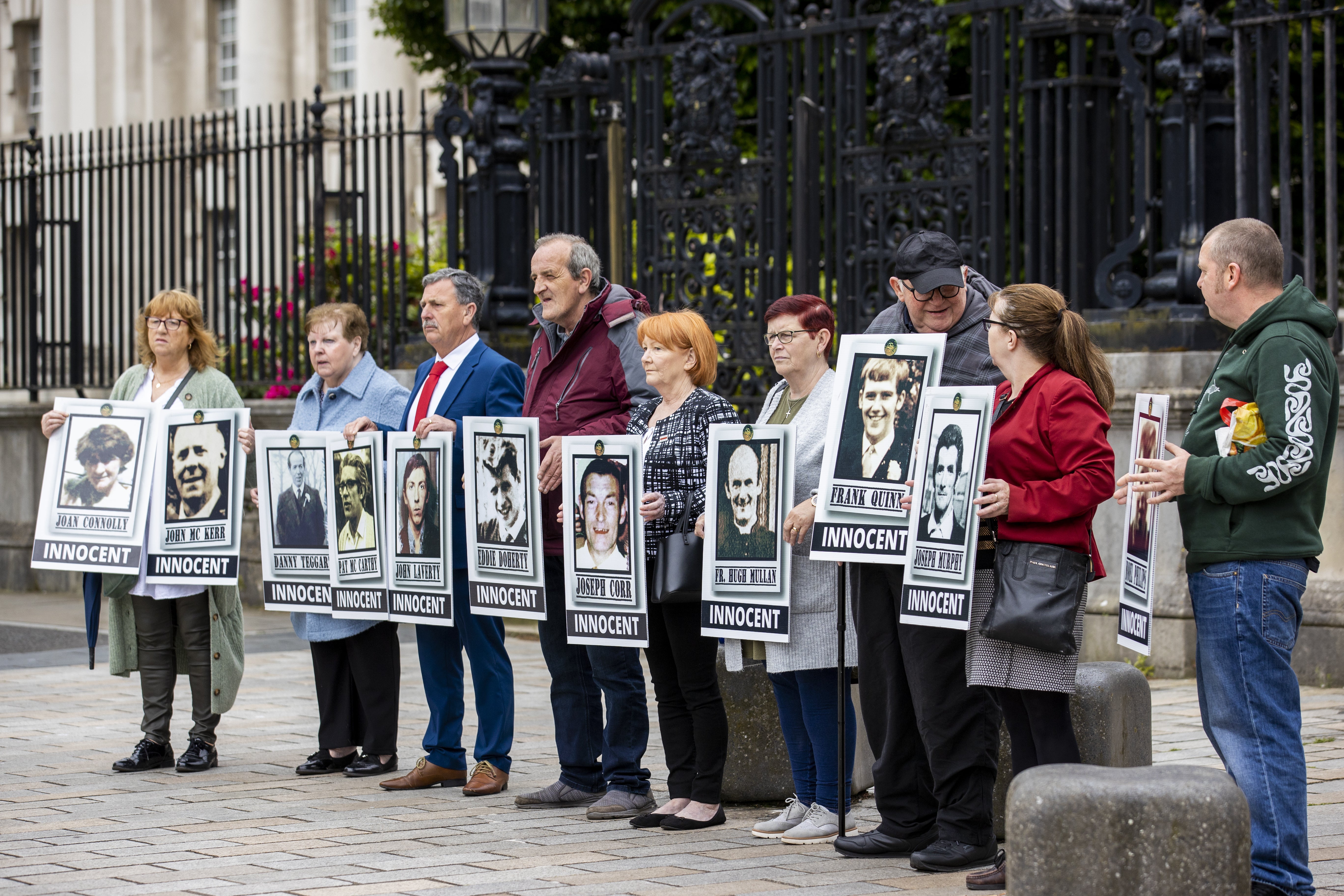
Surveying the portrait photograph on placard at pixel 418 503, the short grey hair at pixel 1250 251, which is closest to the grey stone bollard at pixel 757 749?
the portrait photograph on placard at pixel 418 503

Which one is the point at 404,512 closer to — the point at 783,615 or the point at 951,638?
the point at 783,615

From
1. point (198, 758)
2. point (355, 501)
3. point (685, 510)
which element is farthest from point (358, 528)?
point (685, 510)

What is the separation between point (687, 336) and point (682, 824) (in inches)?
60.6

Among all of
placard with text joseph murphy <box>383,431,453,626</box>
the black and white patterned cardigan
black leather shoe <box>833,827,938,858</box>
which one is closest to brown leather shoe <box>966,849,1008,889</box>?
black leather shoe <box>833,827,938,858</box>

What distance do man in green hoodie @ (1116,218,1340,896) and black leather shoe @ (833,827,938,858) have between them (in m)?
1.04

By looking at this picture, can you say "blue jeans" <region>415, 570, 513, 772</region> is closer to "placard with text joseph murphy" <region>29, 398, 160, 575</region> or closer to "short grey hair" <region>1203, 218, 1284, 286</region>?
"placard with text joseph murphy" <region>29, 398, 160, 575</region>

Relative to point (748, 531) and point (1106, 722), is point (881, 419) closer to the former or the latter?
point (748, 531)

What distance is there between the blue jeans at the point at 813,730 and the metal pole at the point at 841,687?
0.10 feet

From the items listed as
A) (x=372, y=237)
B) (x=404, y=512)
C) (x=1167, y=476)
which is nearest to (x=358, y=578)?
Result: (x=404, y=512)

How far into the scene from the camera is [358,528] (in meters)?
7.21

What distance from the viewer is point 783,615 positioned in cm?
588

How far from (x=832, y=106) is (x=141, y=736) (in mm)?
5224

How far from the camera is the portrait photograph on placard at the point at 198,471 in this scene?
24.9 ft

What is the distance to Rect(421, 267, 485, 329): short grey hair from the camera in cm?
708
